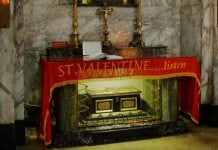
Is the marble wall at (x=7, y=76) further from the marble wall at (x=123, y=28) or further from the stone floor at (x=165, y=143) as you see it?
the marble wall at (x=123, y=28)

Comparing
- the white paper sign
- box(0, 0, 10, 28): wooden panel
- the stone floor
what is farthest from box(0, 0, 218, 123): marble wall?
box(0, 0, 10, 28): wooden panel

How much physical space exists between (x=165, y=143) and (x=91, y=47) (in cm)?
178

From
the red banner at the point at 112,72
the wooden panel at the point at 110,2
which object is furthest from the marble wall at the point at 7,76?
the wooden panel at the point at 110,2

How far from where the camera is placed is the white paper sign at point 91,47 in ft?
19.7

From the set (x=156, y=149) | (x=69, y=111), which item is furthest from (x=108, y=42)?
(x=156, y=149)

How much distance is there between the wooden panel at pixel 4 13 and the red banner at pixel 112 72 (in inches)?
27.1

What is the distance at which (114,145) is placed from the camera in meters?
5.49

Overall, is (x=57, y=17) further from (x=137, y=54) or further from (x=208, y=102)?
(x=208, y=102)

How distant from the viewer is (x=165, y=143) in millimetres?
5562

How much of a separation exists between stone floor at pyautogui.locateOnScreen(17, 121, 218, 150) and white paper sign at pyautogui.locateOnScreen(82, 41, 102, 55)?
1.40m

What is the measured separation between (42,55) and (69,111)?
1.35 m

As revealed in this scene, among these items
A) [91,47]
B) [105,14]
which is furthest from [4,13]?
[105,14]

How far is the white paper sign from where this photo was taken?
6.00 meters

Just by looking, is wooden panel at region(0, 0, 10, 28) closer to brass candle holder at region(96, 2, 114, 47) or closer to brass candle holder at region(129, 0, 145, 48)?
brass candle holder at region(96, 2, 114, 47)
